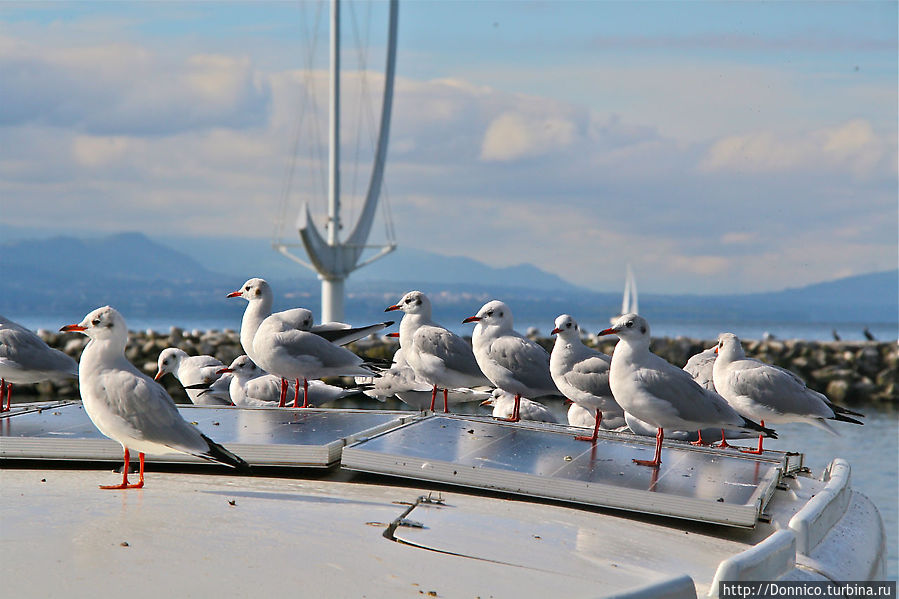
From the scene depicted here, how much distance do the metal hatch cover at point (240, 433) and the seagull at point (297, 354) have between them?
70cm

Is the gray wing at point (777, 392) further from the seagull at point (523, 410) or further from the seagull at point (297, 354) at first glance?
the seagull at point (297, 354)

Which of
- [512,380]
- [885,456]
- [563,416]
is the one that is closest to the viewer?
[512,380]

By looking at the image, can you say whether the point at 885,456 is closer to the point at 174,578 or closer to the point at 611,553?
the point at 611,553

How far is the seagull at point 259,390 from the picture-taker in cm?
990

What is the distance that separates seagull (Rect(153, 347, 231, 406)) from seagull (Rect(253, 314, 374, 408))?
1515 mm

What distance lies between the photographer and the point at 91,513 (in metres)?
5.23

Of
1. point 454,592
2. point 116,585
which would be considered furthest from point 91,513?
point 454,592

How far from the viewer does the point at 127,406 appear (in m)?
5.57

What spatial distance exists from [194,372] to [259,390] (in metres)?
1.40

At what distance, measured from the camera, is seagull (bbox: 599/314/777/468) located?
665 centimetres

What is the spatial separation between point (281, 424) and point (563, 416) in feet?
44.0

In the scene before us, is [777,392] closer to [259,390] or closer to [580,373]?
[580,373]

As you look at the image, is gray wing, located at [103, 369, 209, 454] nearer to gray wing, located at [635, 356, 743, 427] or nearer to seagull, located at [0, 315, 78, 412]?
gray wing, located at [635, 356, 743, 427]

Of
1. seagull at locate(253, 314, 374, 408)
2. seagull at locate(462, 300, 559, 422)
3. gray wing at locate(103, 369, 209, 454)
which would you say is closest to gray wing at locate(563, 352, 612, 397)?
seagull at locate(462, 300, 559, 422)
